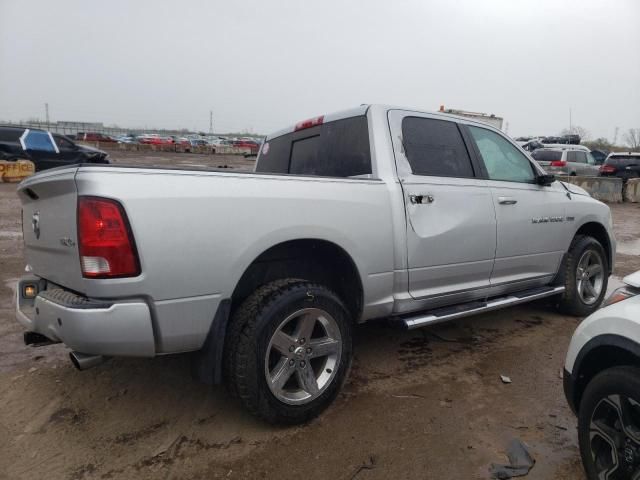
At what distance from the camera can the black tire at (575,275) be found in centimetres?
453

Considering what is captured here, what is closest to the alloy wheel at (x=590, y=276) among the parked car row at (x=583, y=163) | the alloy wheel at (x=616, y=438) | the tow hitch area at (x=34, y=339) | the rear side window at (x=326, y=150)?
the rear side window at (x=326, y=150)

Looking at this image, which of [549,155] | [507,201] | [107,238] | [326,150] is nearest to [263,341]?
[107,238]

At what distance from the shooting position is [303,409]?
8.86 ft

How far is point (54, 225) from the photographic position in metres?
2.45

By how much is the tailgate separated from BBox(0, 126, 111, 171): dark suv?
1584cm

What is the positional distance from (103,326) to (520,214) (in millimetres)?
3306

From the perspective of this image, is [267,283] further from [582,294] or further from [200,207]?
[582,294]

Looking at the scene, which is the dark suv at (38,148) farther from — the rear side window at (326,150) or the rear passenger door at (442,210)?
the rear passenger door at (442,210)

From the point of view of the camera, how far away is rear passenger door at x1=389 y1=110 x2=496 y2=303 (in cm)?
323

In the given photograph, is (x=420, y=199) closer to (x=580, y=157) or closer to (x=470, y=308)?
(x=470, y=308)

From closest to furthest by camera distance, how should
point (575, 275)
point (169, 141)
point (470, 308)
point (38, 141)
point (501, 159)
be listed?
point (470, 308) → point (501, 159) → point (575, 275) → point (38, 141) → point (169, 141)

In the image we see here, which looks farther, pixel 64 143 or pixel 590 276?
pixel 64 143

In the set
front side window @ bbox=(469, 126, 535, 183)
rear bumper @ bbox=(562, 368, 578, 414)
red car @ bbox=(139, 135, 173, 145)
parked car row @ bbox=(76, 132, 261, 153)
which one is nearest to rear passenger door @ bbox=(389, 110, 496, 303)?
front side window @ bbox=(469, 126, 535, 183)

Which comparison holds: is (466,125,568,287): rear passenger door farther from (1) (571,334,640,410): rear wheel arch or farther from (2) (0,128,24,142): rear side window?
(2) (0,128,24,142): rear side window
